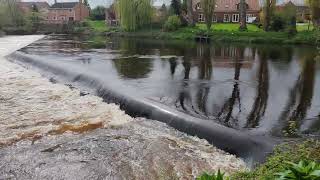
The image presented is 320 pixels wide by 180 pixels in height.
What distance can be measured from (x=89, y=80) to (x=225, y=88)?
5.41 meters

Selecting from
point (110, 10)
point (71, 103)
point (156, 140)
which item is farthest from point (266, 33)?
point (110, 10)

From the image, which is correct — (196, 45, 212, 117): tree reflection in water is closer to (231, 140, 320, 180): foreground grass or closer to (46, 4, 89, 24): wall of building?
(231, 140, 320, 180): foreground grass

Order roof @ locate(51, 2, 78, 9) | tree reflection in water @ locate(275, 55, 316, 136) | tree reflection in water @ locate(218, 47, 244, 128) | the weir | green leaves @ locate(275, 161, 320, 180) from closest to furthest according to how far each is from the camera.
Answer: green leaves @ locate(275, 161, 320, 180) < the weir < tree reflection in water @ locate(275, 55, 316, 136) < tree reflection in water @ locate(218, 47, 244, 128) < roof @ locate(51, 2, 78, 9)

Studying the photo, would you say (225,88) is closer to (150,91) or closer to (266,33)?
(150,91)

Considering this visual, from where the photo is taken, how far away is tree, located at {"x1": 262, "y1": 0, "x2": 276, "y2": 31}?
1571 inches

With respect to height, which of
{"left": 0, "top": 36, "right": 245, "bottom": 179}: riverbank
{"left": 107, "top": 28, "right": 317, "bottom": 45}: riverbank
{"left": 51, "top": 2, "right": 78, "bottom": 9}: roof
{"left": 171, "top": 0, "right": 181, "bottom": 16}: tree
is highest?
{"left": 51, "top": 2, "right": 78, "bottom": 9}: roof

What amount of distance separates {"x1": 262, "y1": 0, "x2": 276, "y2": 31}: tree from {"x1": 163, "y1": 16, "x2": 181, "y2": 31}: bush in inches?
445

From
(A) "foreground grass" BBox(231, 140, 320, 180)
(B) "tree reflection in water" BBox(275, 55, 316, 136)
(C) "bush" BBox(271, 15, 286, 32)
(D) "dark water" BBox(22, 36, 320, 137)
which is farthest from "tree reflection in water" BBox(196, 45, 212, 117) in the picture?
(C) "bush" BBox(271, 15, 286, 32)

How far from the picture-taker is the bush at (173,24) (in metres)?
47.6

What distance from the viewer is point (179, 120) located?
952cm

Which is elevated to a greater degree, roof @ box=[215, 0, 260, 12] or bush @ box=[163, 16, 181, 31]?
roof @ box=[215, 0, 260, 12]

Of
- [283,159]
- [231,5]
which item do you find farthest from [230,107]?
[231,5]

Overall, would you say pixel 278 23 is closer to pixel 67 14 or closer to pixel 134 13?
pixel 134 13

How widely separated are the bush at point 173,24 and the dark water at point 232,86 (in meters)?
24.9
